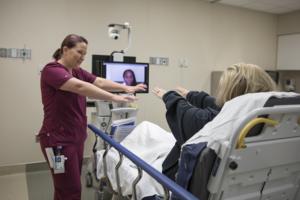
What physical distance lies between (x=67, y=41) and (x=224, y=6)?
3829mm

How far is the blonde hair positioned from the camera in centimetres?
138

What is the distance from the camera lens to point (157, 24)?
449 cm

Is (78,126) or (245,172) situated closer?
(245,172)

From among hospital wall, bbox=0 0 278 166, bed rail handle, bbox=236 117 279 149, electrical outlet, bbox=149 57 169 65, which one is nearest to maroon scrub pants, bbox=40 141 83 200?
bed rail handle, bbox=236 117 279 149

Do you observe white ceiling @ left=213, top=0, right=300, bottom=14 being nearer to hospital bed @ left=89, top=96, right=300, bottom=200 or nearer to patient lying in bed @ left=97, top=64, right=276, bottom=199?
patient lying in bed @ left=97, top=64, right=276, bottom=199

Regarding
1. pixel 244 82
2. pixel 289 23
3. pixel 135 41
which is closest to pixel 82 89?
pixel 244 82

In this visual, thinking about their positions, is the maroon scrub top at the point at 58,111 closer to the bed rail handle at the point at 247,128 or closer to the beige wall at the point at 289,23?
the bed rail handle at the point at 247,128

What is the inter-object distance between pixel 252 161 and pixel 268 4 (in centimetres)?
465

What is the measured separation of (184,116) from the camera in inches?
56.9

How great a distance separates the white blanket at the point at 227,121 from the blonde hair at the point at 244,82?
147mm

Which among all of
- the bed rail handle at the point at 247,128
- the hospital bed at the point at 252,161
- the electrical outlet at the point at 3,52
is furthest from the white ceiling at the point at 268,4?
the bed rail handle at the point at 247,128

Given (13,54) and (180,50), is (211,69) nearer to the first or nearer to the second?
(180,50)

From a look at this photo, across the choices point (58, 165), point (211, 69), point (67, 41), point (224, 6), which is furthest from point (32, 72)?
point (224, 6)

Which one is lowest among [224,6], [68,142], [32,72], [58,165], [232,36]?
[58,165]
